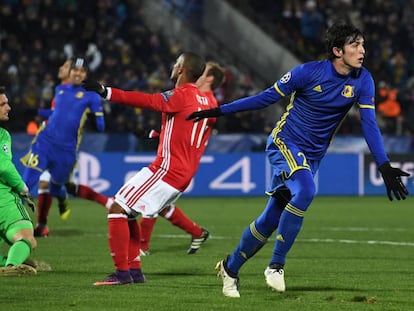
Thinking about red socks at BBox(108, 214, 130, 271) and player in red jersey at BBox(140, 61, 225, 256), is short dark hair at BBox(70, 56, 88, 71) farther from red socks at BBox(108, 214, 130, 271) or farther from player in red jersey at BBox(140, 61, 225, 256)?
red socks at BBox(108, 214, 130, 271)

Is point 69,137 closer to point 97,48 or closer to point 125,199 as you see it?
point 125,199

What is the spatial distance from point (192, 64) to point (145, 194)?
3.95 feet

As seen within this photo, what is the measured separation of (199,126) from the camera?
30.6ft

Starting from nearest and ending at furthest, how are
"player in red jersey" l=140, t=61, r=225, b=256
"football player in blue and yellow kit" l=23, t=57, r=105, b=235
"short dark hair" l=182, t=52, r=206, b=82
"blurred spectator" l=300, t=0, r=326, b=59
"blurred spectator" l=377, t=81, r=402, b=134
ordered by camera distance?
"short dark hair" l=182, t=52, r=206, b=82, "player in red jersey" l=140, t=61, r=225, b=256, "football player in blue and yellow kit" l=23, t=57, r=105, b=235, "blurred spectator" l=377, t=81, r=402, b=134, "blurred spectator" l=300, t=0, r=326, b=59

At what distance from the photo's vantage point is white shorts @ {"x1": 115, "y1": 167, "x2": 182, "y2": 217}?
8.64 metres

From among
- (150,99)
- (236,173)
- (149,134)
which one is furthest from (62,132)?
(236,173)

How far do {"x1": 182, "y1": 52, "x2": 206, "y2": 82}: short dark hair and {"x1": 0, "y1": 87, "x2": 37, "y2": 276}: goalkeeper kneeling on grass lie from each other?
1.68 metres

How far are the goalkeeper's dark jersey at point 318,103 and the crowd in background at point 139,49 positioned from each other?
12606 mm

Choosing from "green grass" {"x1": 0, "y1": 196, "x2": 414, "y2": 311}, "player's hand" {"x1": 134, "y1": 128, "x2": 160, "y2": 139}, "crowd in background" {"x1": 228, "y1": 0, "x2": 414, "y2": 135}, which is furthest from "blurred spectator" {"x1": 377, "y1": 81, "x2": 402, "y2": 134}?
"player's hand" {"x1": 134, "y1": 128, "x2": 160, "y2": 139}

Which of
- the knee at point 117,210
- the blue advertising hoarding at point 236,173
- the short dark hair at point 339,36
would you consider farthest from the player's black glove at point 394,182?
the blue advertising hoarding at point 236,173

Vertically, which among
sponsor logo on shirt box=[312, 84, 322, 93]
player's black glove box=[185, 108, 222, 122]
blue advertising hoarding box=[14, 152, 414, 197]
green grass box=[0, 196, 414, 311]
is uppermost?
sponsor logo on shirt box=[312, 84, 322, 93]

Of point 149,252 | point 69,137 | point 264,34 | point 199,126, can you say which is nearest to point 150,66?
point 264,34

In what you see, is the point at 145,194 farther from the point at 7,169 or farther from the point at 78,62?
the point at 78,62

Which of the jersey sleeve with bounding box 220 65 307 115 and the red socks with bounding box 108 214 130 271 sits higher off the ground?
the jersey sleeve with bounding box 220 65 307 115
